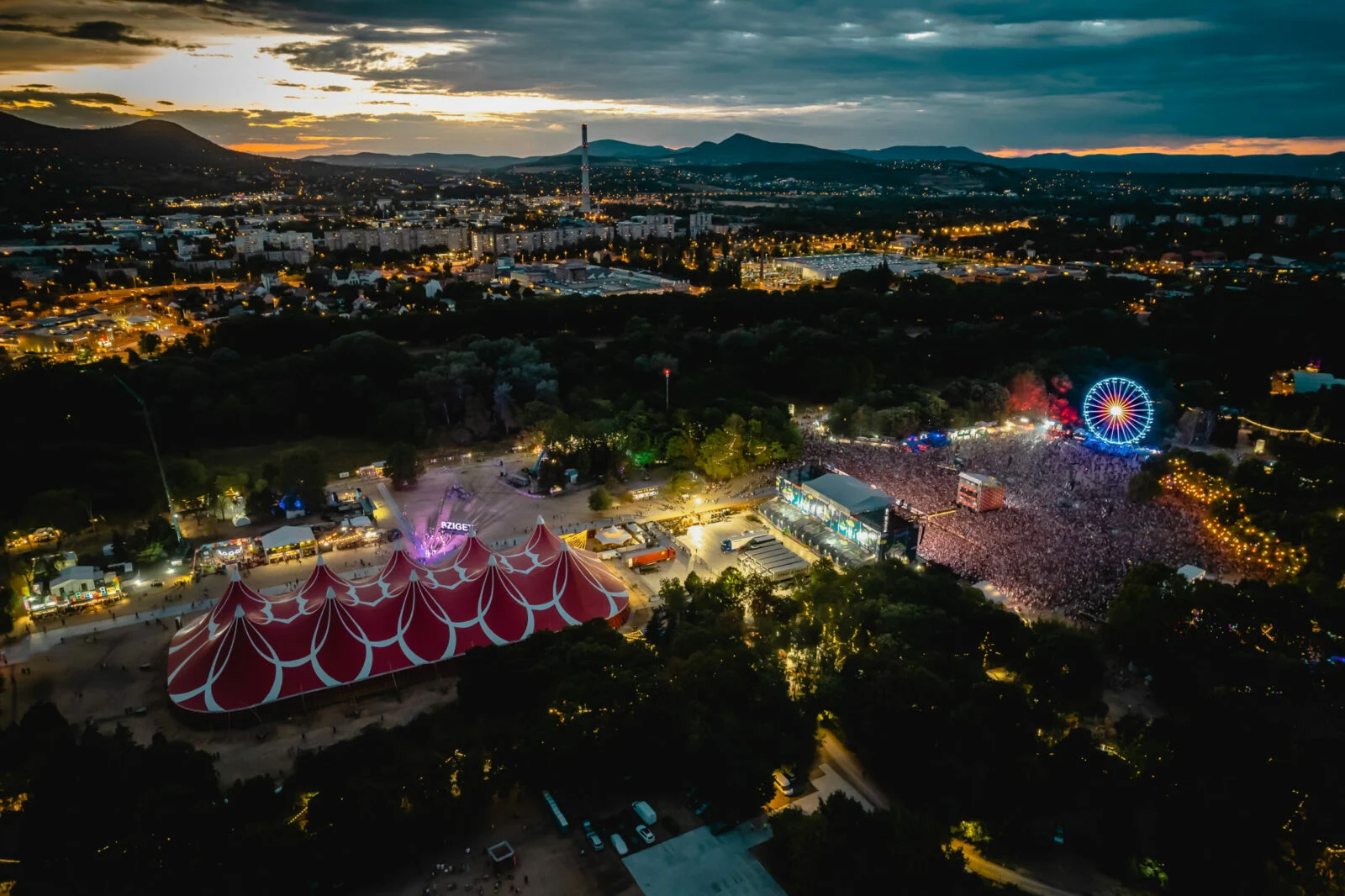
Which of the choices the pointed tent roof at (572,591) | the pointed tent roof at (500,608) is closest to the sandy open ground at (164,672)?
the pointed tent roof at (572,591)

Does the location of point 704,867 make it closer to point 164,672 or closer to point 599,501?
point 164,672

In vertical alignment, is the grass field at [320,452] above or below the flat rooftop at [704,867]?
above

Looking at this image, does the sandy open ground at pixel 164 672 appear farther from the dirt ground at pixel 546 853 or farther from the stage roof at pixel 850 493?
the stage roof at pixel 850 493

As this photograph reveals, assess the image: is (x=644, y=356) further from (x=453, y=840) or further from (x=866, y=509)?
(x=453, y=840)

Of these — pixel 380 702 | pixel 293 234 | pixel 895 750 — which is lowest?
pixel 380 702

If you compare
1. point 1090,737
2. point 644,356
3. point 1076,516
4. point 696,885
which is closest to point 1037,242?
point 644,356
